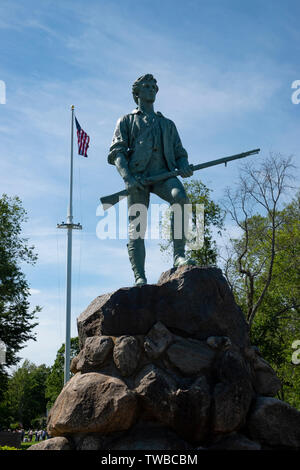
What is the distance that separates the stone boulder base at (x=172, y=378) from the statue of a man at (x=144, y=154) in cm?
95

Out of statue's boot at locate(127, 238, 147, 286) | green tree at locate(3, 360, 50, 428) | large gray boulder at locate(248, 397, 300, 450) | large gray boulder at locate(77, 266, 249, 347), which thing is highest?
statue's boot at locate(127, 238, 147, 286)

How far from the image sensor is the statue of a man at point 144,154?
7.18 m

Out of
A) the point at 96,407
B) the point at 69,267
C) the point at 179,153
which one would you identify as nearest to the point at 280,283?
the point at 69,267

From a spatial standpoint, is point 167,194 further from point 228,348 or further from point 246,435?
point 246,435

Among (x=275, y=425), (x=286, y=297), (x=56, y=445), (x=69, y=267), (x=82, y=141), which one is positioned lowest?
(x=56, y=445)

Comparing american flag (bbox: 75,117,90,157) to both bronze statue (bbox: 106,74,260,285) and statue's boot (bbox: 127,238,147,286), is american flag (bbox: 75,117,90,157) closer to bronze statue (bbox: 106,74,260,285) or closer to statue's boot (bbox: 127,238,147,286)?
bronze statue (bbox: 106,74,260,285)

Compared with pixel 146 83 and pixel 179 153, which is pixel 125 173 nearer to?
pixel 179 153

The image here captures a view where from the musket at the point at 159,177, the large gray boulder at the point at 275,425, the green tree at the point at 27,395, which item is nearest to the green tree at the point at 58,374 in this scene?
the green tree at the point at 27,395

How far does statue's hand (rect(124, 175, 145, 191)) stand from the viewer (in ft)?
23.7

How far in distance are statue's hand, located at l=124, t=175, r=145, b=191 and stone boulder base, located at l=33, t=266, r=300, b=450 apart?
1426 mm

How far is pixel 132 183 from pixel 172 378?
110 inches

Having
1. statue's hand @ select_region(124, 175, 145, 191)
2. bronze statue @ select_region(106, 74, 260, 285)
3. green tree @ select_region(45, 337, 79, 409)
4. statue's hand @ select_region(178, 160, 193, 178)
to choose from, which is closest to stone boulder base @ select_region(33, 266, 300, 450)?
bronze statue @ select_region(106, 74, 260, 285)

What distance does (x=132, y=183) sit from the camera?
7238mm

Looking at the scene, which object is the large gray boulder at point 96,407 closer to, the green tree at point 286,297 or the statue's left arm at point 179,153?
the statue's left arm at point 179,153
